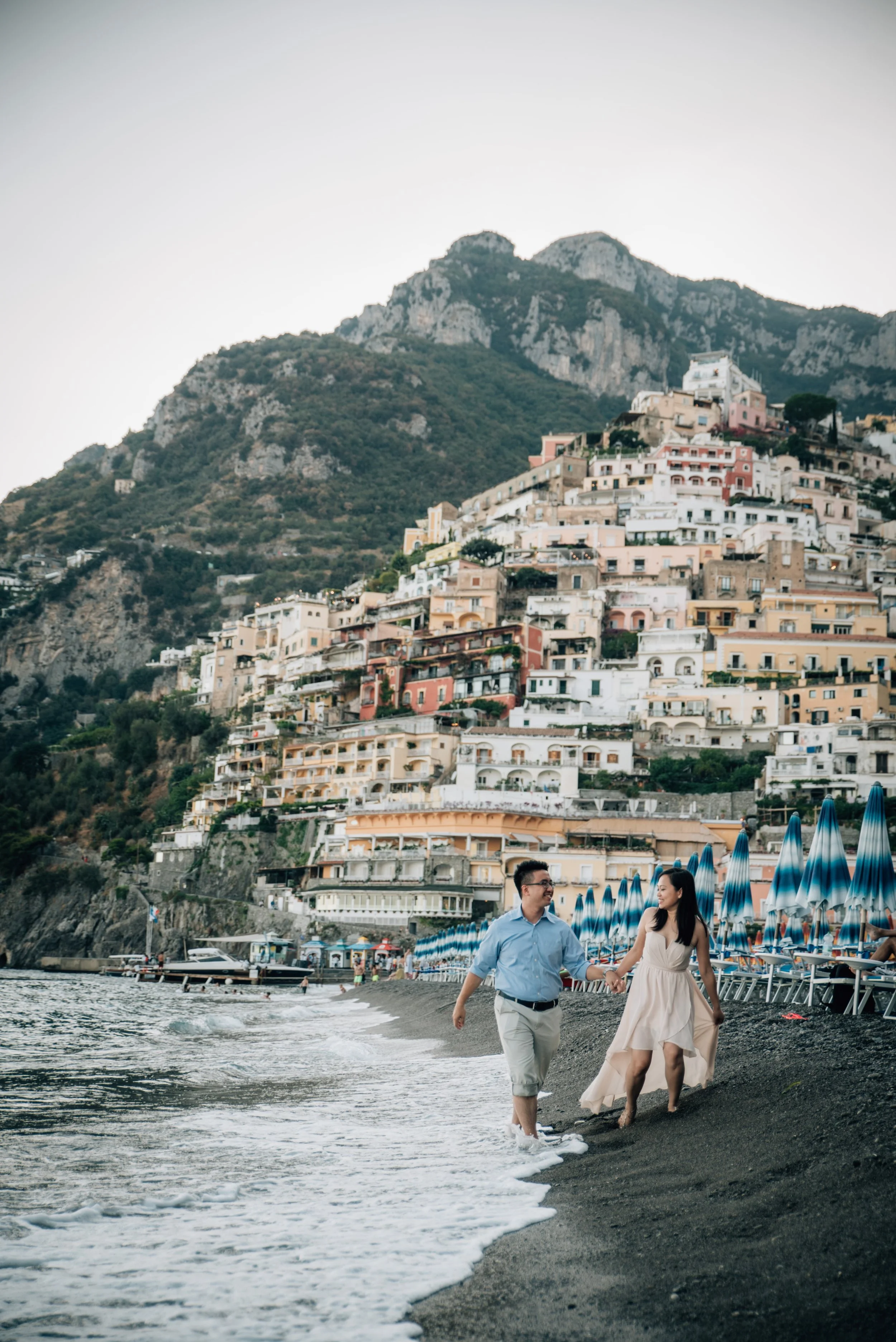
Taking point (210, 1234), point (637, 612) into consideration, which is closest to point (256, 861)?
point (637, 612)

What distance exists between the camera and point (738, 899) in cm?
2534

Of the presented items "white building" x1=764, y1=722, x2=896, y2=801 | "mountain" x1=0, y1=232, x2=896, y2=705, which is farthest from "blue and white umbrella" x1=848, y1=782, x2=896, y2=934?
"mountain" x1=0, y1=232, x2=896, y2=705

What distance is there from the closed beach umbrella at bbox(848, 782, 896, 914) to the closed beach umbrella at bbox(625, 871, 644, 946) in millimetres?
13084

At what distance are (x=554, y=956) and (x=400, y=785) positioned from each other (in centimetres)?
6009

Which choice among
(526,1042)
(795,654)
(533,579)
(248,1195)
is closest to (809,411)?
(533,579)

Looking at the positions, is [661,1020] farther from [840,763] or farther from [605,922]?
[840,763]

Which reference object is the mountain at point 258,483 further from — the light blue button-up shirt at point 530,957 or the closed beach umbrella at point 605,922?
the light blue button-up shirt at point 530,957

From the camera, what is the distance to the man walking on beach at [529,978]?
8391mm

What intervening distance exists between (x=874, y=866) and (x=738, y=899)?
22.9 ft

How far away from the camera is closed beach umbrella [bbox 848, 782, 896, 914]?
1831 cm

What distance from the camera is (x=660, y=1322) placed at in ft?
16.4

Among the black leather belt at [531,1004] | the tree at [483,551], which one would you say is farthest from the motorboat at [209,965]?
the black leather belt at [531,1004]

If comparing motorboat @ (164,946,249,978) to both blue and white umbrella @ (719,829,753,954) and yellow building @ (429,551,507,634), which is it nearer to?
yellow building @ (429,551,507,634)

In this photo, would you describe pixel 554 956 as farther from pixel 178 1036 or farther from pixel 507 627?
pixel 507 627
